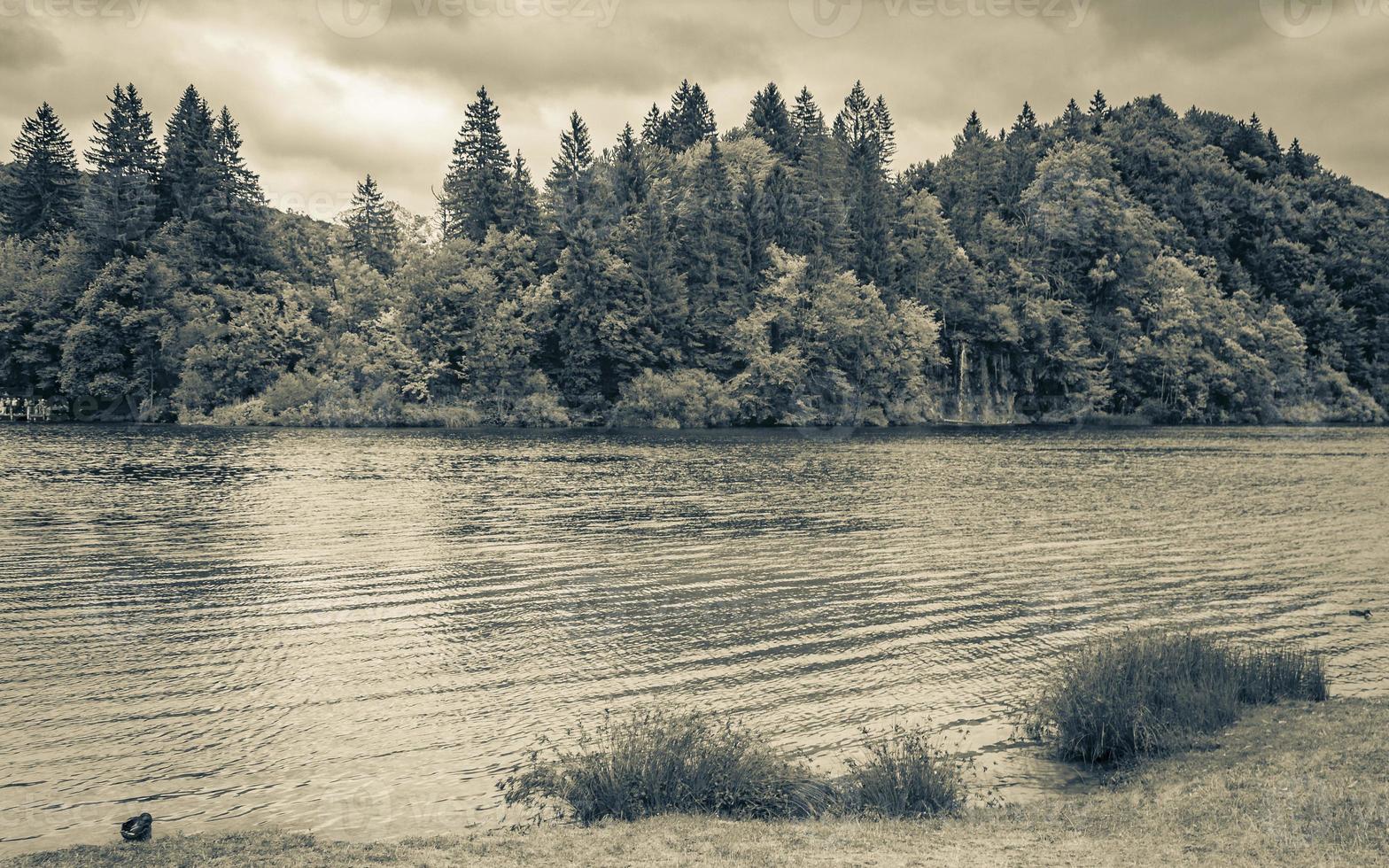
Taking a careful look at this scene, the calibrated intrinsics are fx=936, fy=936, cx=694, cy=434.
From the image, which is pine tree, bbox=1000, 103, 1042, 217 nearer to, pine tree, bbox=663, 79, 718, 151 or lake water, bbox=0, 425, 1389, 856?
pine tree, bbox=663, 79, 718, 151

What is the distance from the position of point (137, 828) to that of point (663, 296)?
95.5 m

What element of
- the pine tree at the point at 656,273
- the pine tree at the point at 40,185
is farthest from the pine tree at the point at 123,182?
the pine tree at the point at 656,273

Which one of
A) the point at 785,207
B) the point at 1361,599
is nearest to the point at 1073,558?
the point at 1361,599

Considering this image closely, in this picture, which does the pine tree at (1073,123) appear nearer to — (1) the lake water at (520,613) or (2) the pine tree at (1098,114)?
(2) the pine tree at (1098,114)

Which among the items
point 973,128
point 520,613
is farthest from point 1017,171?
point 520,613

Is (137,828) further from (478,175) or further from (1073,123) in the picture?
(1073,123)

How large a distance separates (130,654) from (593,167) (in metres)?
97.0

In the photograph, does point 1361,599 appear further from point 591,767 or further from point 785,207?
point 785,207

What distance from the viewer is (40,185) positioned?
391 ft

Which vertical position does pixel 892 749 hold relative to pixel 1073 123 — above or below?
below

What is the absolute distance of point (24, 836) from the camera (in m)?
8.59

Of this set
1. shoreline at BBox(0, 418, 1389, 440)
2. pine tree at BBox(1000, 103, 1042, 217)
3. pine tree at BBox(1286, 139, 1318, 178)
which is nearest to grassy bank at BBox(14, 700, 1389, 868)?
shoreline at BBox(0, 418, 1389, 440)

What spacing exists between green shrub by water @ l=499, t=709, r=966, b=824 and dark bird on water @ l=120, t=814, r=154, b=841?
331cm

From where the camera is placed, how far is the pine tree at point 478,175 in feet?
360
